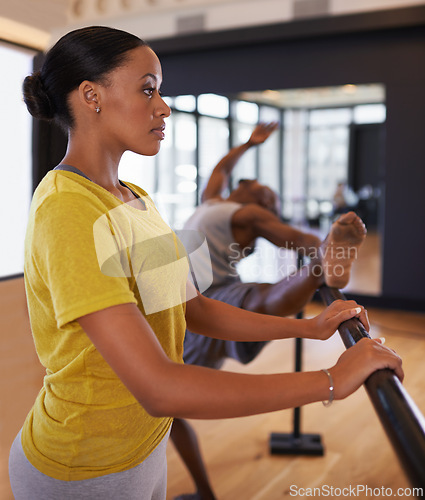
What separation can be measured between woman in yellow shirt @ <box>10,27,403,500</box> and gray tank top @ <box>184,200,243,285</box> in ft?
4.03

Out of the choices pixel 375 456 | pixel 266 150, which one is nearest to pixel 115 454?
pixel 375 456

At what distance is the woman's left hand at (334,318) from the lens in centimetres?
102

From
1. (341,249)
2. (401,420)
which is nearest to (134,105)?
(401,420)

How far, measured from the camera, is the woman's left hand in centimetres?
102

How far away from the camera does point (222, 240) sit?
88.4 inches

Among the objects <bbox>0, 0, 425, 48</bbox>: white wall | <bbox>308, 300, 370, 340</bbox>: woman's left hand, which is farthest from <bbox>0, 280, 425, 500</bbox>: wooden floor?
<bbox>0, 0, 425, 48</bbox>: white wall

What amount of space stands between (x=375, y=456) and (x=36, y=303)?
2177mm

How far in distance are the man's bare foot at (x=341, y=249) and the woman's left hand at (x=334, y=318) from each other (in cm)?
30

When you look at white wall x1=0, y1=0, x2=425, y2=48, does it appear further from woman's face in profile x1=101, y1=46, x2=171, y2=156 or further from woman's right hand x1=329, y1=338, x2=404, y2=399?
woman's right hand x1=329, y1=338, x2=404, y2=399

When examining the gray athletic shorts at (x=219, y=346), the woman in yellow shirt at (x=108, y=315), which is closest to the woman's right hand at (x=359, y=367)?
the woman in yellow shirt at (x=108, y=315)

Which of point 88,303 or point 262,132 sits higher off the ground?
point 262,132

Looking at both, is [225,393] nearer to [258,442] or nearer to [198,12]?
[258,442]

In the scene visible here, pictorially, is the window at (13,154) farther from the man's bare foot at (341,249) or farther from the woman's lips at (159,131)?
the man's bare foot at (341,249)

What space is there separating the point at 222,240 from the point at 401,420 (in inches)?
65.8
